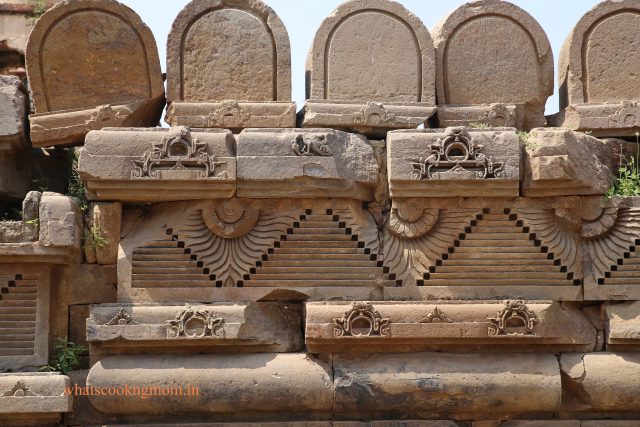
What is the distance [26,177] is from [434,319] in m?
2.94

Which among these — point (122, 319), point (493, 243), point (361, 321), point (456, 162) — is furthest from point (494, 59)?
point (122, 319)

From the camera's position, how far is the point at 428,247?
20.8ft

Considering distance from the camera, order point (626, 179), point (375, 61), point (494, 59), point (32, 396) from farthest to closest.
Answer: point (494, 59) < point (375, 61) < point (626, 179) < point (32, 396)

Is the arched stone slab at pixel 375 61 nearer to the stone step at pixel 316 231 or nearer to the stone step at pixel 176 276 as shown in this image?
the stone step at pixel 316 231

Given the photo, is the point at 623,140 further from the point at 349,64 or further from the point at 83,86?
the point at 83,86

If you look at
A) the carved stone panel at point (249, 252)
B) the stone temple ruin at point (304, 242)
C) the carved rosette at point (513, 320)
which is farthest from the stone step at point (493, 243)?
the carved stone panel at point (249, 252)

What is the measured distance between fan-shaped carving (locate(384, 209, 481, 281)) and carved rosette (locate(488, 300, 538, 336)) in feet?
1.71

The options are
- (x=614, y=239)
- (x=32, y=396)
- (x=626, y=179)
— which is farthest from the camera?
(x=626, y=179)

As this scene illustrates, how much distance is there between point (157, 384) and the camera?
609 cm

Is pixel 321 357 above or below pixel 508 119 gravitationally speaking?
below

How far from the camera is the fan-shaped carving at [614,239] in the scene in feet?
20.8

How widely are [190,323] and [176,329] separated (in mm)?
91

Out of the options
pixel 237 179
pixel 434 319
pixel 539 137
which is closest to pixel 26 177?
pixel 237 179

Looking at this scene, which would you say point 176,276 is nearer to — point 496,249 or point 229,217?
point 229,217
